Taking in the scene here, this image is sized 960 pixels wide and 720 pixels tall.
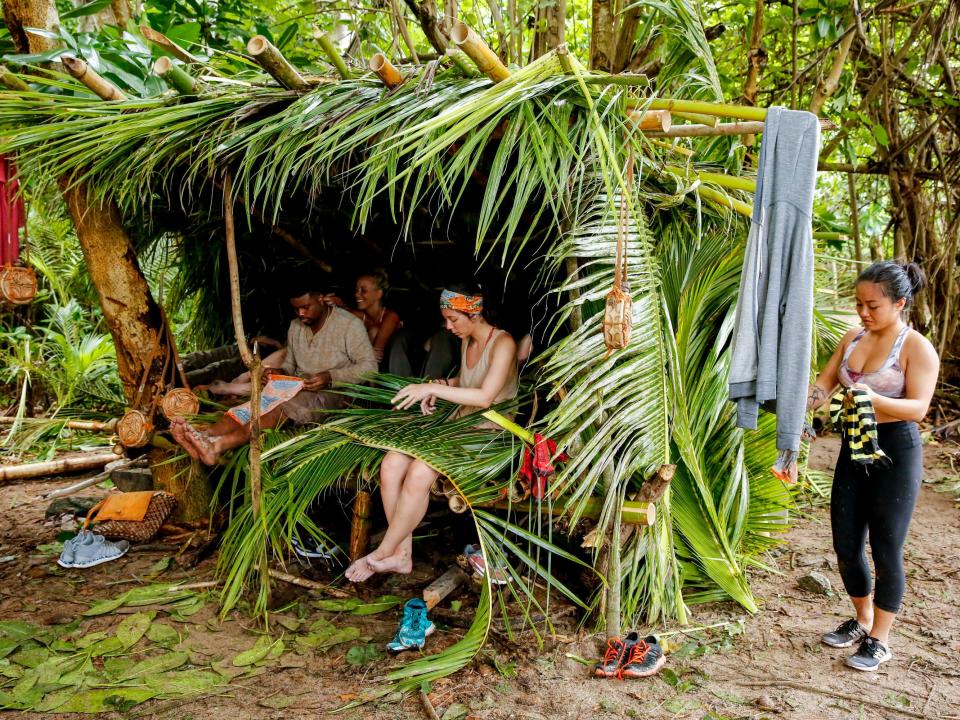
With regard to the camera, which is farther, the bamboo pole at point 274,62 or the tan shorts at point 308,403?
the tan shorts at point 308,403

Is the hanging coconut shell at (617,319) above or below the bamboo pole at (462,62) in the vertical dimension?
below

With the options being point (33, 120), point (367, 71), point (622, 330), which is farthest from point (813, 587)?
point (33, 120)

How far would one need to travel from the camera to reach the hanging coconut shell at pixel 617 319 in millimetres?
2717

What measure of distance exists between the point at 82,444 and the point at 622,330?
5.65m

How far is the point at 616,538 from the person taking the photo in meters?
3.07

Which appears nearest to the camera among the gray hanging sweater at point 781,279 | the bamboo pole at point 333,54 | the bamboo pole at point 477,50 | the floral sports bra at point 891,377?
the bamboo pole at point 477,50

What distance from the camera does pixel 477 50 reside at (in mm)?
2486

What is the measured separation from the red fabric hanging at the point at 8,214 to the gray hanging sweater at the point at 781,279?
3.38 metres

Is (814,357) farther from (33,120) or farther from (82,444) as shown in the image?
(82,444)

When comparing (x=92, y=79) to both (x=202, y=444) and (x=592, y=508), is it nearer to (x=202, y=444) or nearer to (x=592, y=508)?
(x=202, y=444)

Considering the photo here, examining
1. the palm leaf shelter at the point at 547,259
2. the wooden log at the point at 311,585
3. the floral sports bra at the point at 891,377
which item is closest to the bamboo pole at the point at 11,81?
the palm leaf shelter at the point at 547,259

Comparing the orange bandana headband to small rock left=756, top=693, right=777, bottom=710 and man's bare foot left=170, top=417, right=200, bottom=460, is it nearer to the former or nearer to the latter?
man's bare foot left=170, top=417, right=200, bottom=460

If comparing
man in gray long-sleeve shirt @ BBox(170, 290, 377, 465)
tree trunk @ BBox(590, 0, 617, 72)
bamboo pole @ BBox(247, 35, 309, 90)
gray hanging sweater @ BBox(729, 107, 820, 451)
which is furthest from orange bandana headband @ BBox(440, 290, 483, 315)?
tree trunk @ BBox(590, 0, 617, 72)

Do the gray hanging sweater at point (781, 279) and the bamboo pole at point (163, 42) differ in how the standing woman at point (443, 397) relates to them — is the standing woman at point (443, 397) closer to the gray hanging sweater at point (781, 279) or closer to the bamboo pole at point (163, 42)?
the gray hanging sweater at point (781, 279)
